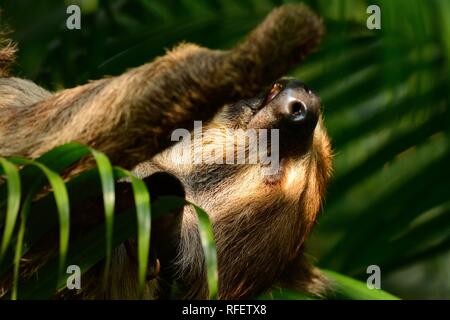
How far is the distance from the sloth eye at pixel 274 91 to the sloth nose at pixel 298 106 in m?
0.08

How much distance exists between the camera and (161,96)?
135 inches

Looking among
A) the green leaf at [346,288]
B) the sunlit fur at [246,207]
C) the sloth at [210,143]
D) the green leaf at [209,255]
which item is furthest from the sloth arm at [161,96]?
the green leaf at [346,288]

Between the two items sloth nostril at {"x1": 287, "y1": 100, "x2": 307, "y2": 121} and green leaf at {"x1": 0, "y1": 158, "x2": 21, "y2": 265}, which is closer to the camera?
green leaf at {"x1": 0, "y1": 158, "x2": 21, "y2": 265}

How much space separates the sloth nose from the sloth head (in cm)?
7

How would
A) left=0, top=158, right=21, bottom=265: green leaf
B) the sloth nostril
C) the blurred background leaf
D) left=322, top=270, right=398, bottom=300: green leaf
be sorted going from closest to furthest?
left=0, top=158, right=21, bottom=265: green leaf
the sloth nostril
left=322, top=270, right=398, bottom=300: green leaf
the blurred background leaf

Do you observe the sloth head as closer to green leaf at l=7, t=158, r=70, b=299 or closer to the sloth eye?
the sloth eye

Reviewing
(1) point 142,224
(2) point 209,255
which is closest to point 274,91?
(2) point 209,255

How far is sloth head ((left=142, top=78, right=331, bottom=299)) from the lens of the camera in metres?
4.33

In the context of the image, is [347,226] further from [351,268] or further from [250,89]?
[250,89]

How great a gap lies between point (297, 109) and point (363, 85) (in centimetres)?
156

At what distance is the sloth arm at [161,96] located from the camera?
10.6ft

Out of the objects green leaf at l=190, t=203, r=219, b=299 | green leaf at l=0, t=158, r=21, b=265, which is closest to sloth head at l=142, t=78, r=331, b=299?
green leaf at l=190, t=203, r=219, b=299

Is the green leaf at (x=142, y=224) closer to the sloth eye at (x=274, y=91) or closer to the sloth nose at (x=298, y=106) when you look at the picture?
the sloth nose at (x=298, y=106)

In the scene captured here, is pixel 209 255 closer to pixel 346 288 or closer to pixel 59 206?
pixel 59 206
